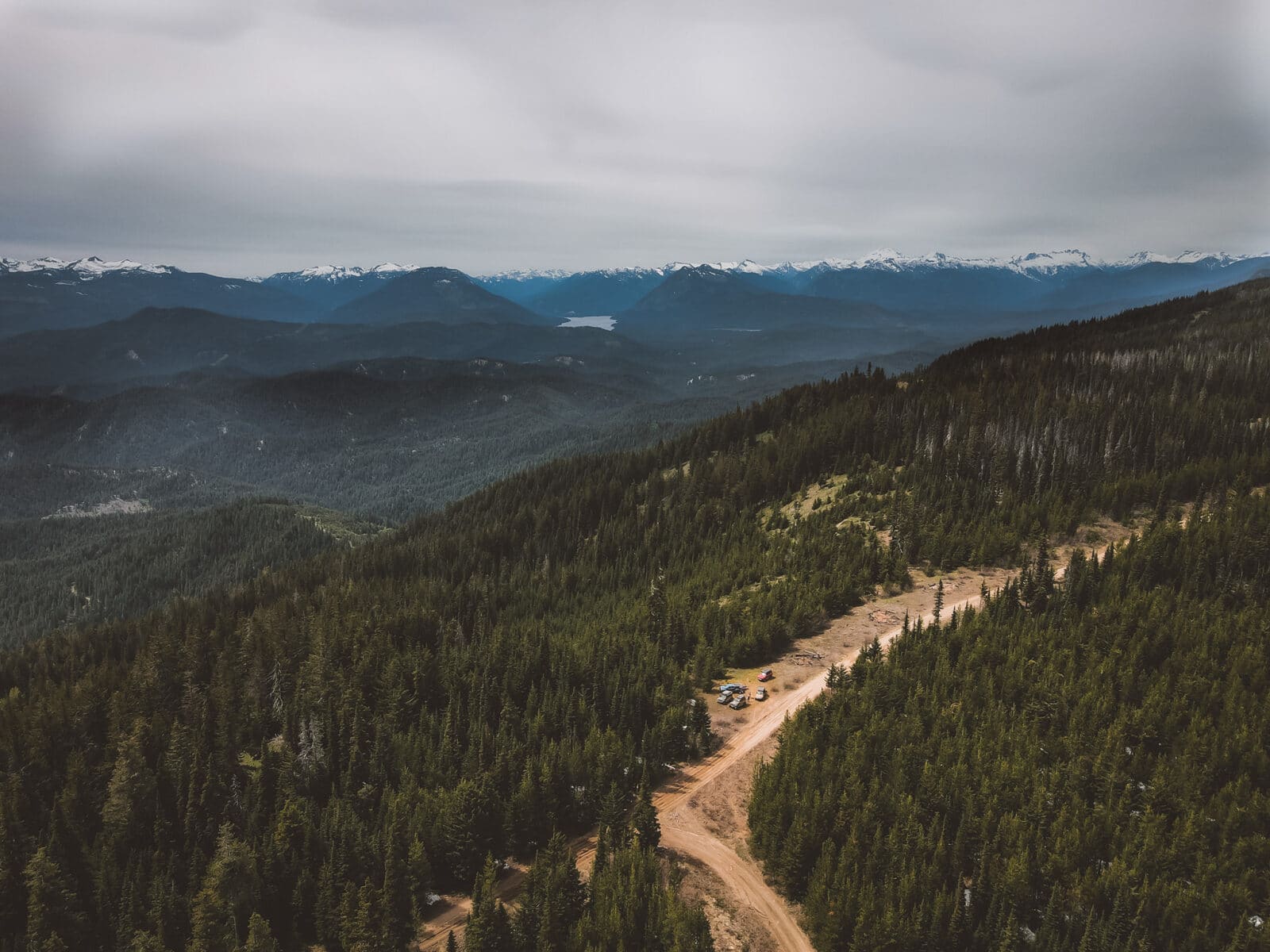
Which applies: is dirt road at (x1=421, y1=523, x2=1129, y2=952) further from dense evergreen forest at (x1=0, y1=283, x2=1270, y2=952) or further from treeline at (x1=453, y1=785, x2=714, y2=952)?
treeline at (x1=453, y1=785, x2=714, y2=952)

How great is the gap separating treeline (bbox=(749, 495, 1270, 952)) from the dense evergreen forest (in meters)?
8.00

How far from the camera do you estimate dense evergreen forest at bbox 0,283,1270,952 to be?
2271 inches

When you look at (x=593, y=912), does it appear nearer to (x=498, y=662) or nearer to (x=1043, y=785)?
(x=1043, y=785)

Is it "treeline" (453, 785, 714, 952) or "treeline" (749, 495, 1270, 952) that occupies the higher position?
"treeline" (749, 495, 1270, 952)

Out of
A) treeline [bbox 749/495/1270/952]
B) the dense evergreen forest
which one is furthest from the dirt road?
the dense evergreen forest

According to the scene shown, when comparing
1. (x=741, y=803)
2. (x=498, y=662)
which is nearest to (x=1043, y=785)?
(x=741, y=803)

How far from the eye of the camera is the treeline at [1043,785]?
4553 cm

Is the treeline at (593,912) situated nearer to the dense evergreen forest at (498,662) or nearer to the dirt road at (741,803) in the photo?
the dense evergreen forest at (498,662)

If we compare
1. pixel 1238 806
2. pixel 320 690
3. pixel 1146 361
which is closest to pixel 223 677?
pixel 320 690

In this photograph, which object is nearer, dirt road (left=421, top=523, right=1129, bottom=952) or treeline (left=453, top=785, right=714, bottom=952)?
treeline (left=453, top=785, right=714, bottom=952)

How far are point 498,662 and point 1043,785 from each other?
62695mm

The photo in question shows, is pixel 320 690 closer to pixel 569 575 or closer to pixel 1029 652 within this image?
pixel 569 575

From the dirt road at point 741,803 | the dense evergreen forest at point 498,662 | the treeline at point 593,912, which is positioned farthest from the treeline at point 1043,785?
the treeline at point 593,912

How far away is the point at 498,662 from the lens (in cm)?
8719
